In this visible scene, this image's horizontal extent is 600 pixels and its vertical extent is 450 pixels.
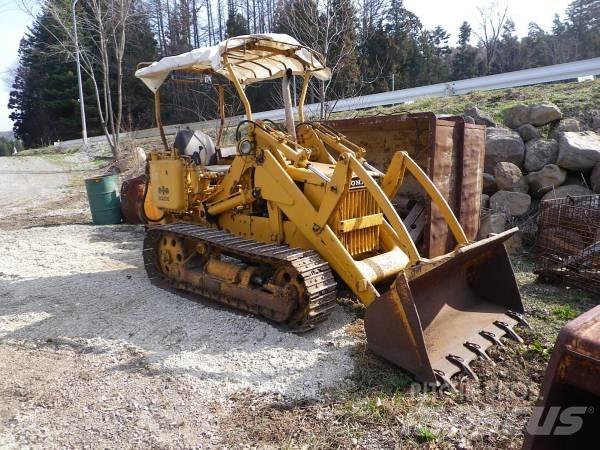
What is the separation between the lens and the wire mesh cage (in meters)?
5.42

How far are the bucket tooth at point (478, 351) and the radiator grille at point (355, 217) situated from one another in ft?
4.65

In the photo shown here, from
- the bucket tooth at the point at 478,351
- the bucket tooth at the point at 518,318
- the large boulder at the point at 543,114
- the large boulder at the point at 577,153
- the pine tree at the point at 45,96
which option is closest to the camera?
the bucket tooth at the point at 478,351

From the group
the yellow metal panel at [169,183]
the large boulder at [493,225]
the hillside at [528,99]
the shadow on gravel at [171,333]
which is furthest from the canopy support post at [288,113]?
the hillside at [528,99]

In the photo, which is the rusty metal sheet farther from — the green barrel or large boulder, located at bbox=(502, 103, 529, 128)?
the green barrel

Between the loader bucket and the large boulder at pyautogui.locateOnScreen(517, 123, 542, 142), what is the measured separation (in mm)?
4661

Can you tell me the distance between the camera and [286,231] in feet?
16.2

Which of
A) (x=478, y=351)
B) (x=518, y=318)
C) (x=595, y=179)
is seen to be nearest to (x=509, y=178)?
(x=595, y=179)

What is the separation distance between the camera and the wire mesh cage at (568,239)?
5422 mm

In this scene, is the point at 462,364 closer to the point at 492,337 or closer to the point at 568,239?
the point at 492,337

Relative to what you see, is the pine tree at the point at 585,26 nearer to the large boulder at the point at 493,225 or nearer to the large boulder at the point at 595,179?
the large boulder at the point at 595,179

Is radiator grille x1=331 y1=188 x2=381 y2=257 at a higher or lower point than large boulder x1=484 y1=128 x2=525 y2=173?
lower

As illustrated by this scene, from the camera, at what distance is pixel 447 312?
418 centimetres

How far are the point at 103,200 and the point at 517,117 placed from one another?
758 centimetres

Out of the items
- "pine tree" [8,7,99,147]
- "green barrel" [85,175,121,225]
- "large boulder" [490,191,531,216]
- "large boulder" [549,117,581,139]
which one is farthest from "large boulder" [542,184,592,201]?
"pine tree" [8,7,99,147]
